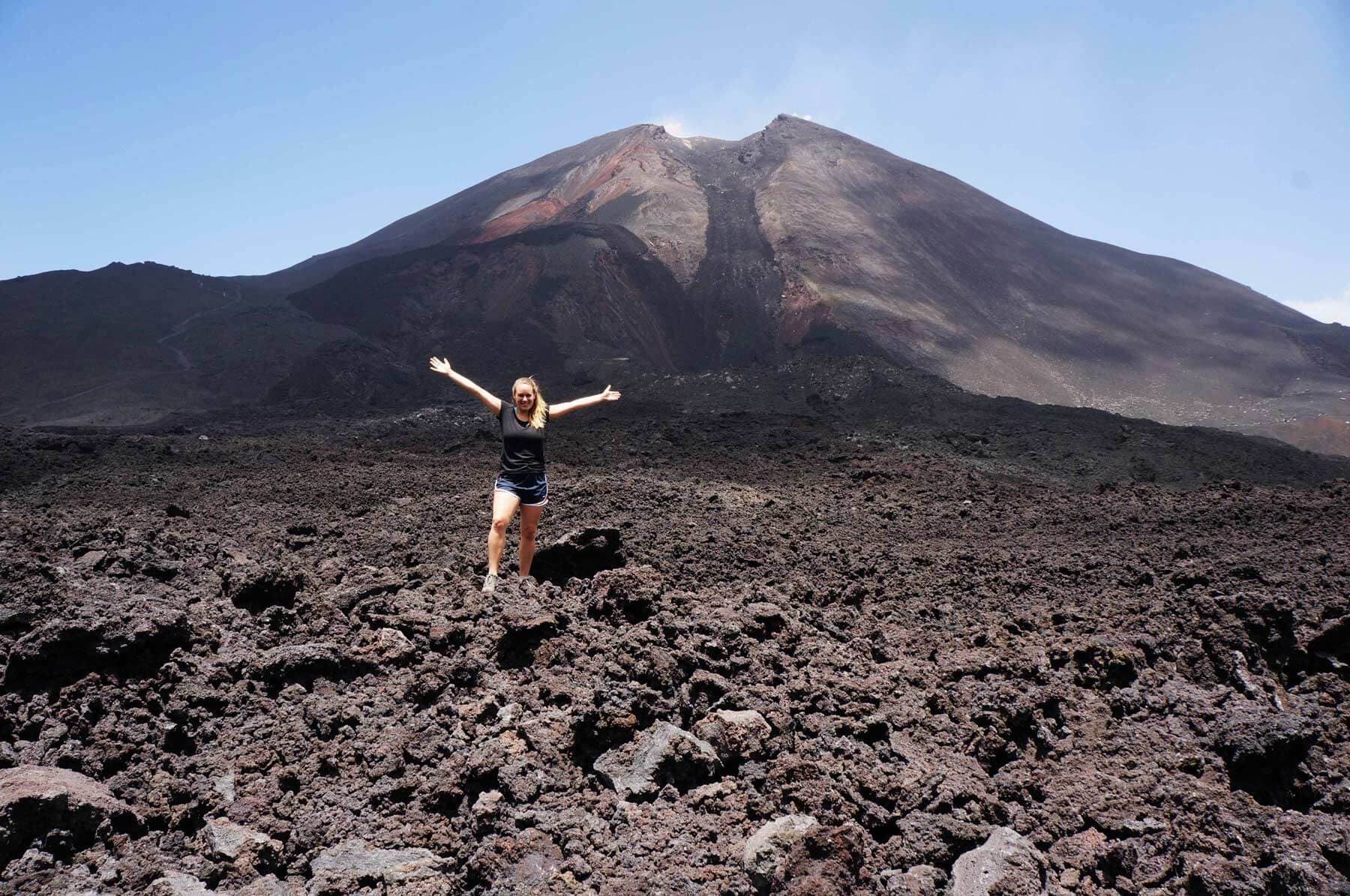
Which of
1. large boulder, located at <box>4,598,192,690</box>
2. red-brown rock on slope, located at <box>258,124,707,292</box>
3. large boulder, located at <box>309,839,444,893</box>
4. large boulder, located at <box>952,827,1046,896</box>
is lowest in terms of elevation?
large boulder, located at <box>952,827,1046,896</box>

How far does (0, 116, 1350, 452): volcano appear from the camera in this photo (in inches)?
907

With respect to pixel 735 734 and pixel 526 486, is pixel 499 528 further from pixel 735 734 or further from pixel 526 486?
pixel 735 734

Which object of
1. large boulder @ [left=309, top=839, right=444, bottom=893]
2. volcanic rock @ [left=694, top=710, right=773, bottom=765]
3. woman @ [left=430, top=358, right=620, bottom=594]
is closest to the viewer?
large boulder @ [left=309, top=839, right=444, bottom=893]

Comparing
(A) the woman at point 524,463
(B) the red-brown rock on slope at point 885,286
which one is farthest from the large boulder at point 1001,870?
(B) the red-brown rock on slope at point 885,286

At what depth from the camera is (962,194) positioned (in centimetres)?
3869

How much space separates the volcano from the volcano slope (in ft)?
48.1

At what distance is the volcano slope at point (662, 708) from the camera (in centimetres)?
270

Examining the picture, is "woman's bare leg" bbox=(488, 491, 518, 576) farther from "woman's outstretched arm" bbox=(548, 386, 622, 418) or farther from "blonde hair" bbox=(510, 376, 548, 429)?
"woman's outstretched arm" bbox=(548, 386, 622, 418)

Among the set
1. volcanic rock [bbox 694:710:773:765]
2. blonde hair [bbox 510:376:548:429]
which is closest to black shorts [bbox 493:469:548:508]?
blonde hair [bbox 510:376:548:429]

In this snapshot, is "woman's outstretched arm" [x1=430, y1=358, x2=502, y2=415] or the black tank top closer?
the black tank top

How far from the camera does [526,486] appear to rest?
5.18m

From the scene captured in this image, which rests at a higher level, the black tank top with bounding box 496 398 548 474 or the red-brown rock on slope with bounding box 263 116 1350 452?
the red-brown rock on slope with bounding box 263 116 1350 452

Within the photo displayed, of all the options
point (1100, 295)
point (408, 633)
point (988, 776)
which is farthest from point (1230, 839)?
point (1100, 295)

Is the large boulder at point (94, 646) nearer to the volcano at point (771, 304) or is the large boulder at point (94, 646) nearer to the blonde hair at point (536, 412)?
the blonde hair at point (536, 412)
